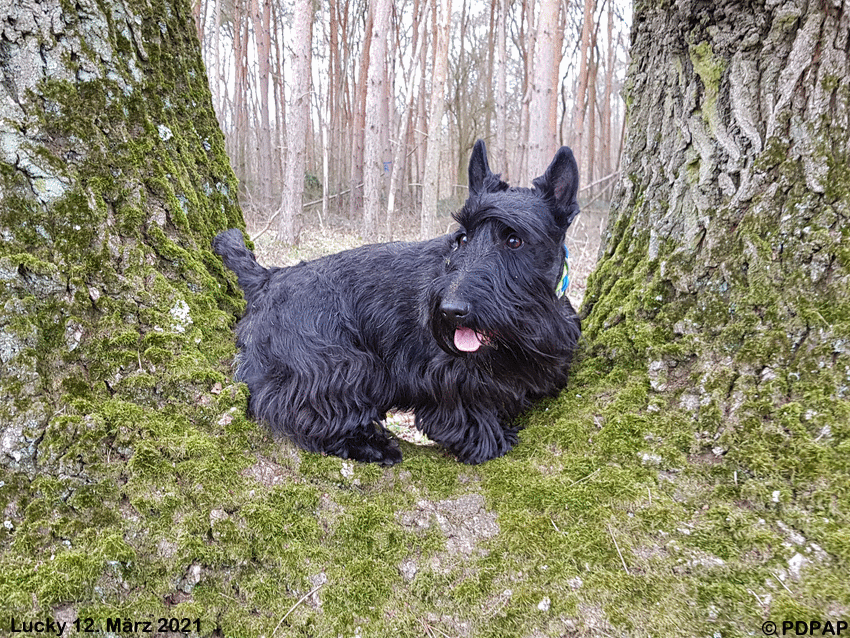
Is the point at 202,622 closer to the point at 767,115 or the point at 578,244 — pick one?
the point at 767,115

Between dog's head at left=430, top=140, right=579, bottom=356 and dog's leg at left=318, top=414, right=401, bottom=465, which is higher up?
dog's head at left=430, top=140, right=579, bottom=356

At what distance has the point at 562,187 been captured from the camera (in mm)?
2613

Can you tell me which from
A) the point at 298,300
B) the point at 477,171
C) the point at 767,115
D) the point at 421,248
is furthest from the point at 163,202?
the point at 767,115

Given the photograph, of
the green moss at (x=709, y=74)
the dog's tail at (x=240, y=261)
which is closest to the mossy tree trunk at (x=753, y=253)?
the green moss at (x=709, y=74)

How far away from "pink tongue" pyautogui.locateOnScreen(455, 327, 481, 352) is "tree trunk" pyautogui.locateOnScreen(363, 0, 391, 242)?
1242 cm

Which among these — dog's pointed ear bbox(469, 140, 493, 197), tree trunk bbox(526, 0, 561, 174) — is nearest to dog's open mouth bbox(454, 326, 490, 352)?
dog's pointed ear bbox(469, 140, 493, 197)

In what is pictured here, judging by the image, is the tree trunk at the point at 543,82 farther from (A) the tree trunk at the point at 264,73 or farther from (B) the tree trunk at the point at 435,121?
(A) the tree trunk at the point at 264,73

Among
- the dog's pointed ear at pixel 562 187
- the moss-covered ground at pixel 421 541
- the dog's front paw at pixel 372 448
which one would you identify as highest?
the dog's pointed ear at pixel 562 187

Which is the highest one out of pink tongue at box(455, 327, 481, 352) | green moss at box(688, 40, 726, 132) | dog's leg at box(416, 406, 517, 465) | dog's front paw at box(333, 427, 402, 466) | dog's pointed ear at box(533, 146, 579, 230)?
green moss at box(688, 40, 726, 132)

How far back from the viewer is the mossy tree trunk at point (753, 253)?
1.84m

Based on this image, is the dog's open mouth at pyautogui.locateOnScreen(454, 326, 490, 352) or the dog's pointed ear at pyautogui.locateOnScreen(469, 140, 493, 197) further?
the dog's pointed ear at pyautogui.locateOnScreen(469, 140, 493, 197)

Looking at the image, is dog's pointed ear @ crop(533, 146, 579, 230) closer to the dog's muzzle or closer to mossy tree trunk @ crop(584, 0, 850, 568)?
mossy tree trunk @ crop(584, 0, 850, 568)

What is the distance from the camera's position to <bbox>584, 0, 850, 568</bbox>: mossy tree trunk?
6.03ft

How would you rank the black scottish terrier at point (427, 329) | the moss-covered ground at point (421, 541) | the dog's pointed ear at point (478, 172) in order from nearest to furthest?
the moss-covered ground at point (421, 541)
the black scottish terrier at point (427, 329)
the dog's pointed ear at point (478, 172)
